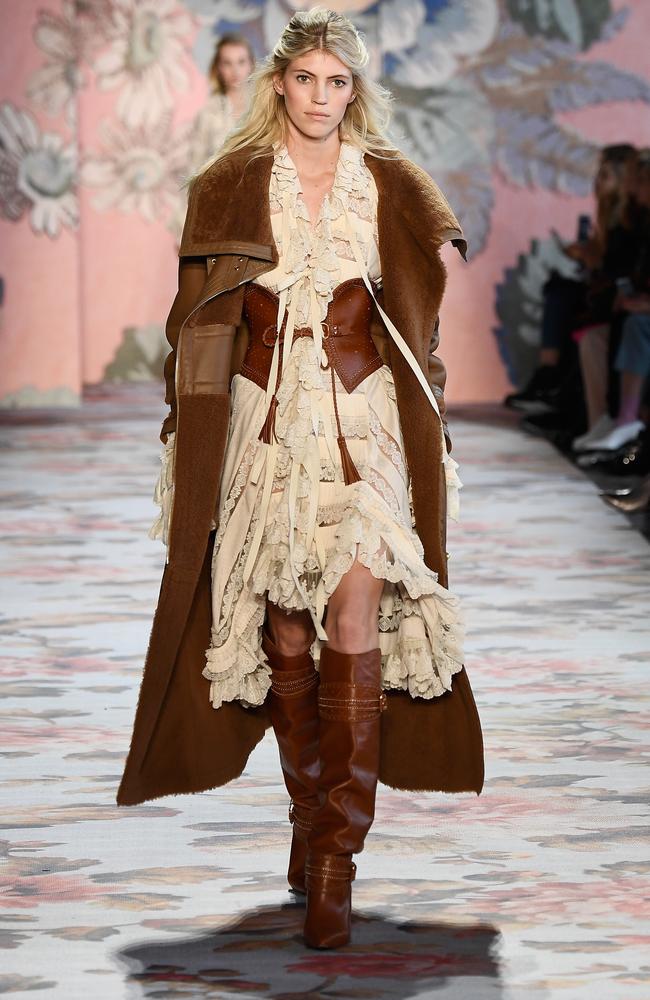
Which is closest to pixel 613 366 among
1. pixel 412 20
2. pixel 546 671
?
pixel 412 20

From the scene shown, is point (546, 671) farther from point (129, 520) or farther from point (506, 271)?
point (506, 271)

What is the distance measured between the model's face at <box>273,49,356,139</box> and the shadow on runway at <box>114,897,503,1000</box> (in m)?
1.23

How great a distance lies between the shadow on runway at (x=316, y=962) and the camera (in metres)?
2.50

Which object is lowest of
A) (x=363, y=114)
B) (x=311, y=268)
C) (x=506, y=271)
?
(x=506, y=271)

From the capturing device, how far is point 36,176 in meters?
10.3

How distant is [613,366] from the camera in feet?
27.3

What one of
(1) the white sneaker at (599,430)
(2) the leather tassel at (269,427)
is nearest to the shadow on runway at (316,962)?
(2) the leather tassel at (269,427)

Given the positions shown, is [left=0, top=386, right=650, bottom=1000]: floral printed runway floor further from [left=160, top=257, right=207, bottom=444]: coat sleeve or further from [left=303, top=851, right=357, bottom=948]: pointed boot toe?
[left=160, top=257, right=207, bottom=444]: coat sleeve

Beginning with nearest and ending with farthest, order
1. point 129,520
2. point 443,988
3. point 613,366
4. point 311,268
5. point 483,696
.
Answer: point 443,988, point 311,268, point 483,696, point 129,520, point 613,366

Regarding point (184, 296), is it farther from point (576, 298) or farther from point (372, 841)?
point (576, 298)

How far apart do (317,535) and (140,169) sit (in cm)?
911

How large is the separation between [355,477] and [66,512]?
4.22 m

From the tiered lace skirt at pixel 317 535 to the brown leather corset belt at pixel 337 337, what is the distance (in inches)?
0.5

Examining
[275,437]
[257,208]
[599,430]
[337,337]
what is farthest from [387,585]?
[599,430]
